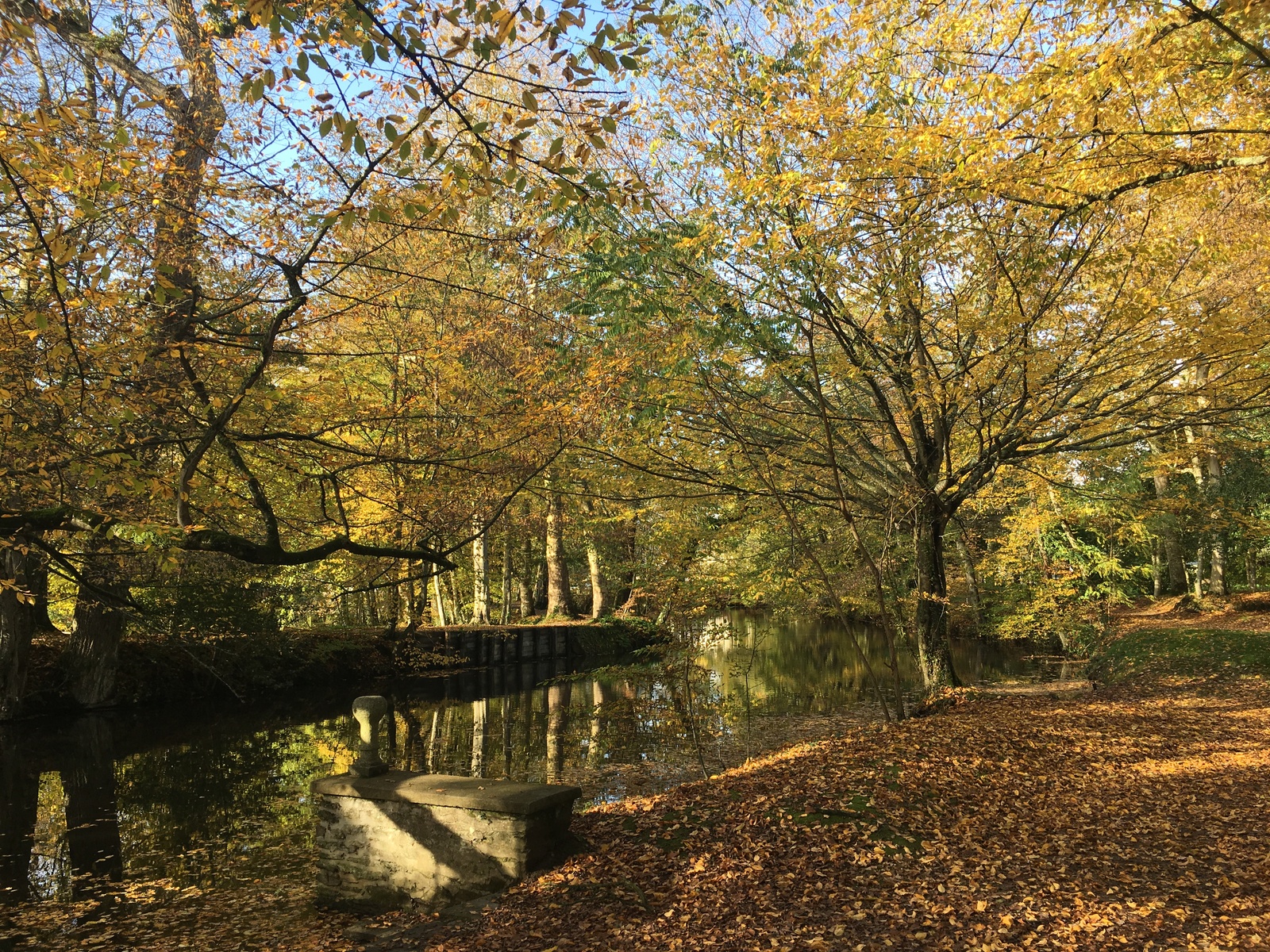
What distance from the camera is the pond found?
665 cm

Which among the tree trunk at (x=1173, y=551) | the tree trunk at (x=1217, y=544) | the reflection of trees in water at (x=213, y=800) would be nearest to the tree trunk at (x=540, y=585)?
the reflection of trees in water at (x=213, y=800)

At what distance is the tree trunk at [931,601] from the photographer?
9203mm

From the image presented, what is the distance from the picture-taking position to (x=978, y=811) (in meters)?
5.40

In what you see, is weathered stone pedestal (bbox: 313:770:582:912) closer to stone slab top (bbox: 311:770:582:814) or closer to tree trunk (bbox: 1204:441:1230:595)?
stone slab top (bbox: 311:770:582:814)

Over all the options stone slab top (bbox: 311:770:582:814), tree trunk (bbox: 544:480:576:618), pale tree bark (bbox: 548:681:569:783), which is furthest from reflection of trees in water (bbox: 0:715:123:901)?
tree trunk (bbox: 544:480:576:618)

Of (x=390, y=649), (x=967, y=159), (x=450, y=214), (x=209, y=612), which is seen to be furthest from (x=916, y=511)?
(x=390, y=649)

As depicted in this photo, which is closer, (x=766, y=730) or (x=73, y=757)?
(x=73, y=757)

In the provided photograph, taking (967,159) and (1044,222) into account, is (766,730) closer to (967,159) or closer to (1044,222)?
(1044,222)

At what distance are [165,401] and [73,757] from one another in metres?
7.25

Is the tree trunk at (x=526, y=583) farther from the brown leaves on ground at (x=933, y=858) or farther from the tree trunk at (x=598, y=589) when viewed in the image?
the brown leaves on ground at (x=933, y=858)

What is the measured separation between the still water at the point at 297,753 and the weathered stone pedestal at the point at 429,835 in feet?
3.34

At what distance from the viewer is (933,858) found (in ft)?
15.6

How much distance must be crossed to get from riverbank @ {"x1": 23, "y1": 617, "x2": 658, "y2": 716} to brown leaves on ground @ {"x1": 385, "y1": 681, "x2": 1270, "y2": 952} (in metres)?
4.88

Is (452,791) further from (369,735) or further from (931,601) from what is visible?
(931,601)
